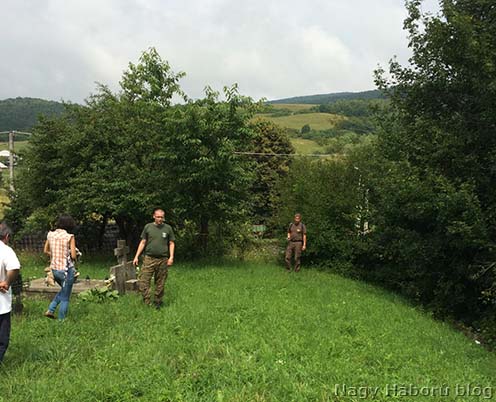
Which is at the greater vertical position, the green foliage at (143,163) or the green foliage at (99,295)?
the green foliage at (143,163)

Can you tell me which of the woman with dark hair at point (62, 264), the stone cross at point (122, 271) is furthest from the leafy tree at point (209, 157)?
the woman with dark hair at point (62, 264)

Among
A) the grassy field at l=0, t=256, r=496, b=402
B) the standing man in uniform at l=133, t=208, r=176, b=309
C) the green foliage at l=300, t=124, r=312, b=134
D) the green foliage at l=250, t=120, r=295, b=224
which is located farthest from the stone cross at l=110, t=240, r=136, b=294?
the green foliage at l=300, t=124, r=312, b=134

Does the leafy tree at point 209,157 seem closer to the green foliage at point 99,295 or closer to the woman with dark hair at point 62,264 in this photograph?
the green foliage at point 99,295

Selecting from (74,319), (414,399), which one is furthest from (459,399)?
Result: (74,319)

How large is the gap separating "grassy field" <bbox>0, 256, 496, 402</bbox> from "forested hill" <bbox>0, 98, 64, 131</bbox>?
44.6 m

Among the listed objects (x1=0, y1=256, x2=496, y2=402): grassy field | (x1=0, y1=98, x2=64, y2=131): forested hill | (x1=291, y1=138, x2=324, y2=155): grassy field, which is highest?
(x1=0, y1=98, x2=64, y2=131): forested hill

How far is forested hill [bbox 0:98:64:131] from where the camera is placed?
50.4 metres

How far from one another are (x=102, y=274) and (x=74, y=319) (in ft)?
19.8

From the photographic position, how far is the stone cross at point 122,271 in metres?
9.97

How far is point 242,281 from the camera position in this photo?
1270 centimetres

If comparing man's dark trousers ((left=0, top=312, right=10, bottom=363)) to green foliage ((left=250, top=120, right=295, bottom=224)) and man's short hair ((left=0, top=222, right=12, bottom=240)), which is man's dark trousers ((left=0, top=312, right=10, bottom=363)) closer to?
man's short hair ((left=0, top=222, right=12, bottom=240))

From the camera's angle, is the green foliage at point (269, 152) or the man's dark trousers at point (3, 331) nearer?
the man's dark trousers at point (3, 331)

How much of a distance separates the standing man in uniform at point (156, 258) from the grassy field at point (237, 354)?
44cm

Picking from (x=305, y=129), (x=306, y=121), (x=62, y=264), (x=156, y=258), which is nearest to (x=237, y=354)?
(x=156, y=258)
